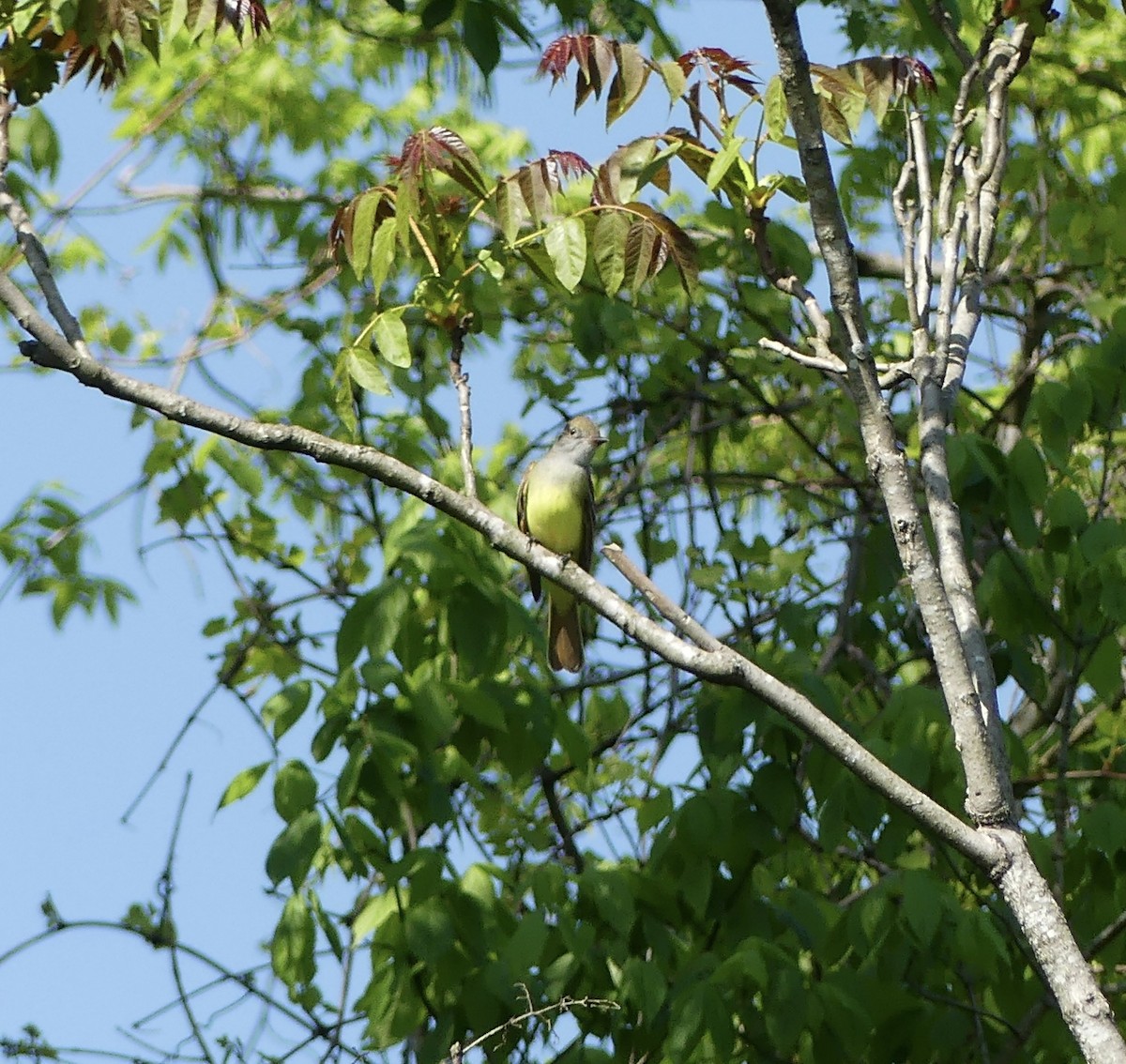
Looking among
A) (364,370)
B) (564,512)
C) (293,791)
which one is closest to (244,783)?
(293,791)

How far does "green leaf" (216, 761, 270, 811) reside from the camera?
454cm

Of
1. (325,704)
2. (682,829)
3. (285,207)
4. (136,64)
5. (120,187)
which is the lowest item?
(682,829)

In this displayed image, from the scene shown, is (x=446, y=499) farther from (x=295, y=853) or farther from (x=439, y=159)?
(x=295, y=853)

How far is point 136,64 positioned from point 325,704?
5008 mm

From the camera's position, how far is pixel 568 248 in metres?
3.70

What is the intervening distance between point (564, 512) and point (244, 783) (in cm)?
226

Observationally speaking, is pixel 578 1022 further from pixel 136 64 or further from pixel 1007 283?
pixel 136 64

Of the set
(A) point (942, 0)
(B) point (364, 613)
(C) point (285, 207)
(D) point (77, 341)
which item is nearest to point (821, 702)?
(B) point (364, 613)

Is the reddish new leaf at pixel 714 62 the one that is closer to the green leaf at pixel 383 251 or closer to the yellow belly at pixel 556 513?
the green leaf at pixel 383 251

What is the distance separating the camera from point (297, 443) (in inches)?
121

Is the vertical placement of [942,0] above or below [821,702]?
above

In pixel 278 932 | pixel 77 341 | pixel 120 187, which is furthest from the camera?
pixel 120 187

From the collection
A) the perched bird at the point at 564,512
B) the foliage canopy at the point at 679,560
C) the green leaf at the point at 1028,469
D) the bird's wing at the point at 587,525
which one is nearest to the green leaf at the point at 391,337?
the foliage canopy at the point at 679,560

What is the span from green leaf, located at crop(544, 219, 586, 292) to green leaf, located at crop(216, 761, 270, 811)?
170 centimetres
